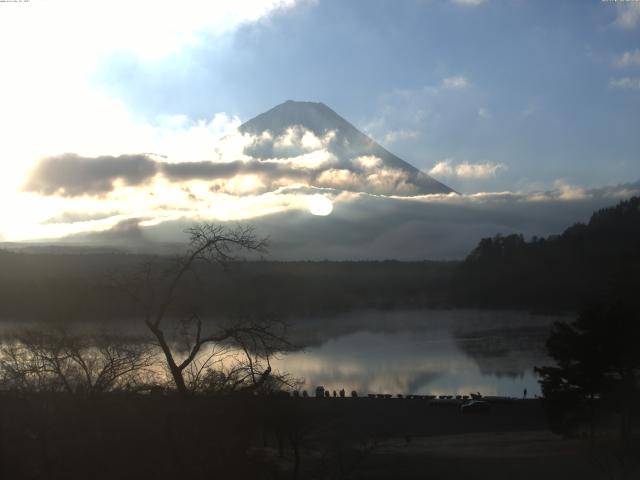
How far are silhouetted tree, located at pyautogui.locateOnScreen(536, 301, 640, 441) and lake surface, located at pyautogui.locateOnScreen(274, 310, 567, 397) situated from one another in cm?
1070

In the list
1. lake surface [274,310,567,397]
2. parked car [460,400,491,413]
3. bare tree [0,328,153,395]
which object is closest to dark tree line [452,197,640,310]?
lake surface [274,310,567,397]

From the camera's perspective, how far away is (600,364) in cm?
1476

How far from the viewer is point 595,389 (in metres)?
15.1

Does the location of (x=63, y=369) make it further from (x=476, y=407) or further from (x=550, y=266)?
(x=550, y=266)

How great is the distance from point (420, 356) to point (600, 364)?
19.7 meters

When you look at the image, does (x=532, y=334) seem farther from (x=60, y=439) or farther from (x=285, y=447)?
(x=60, y=439)

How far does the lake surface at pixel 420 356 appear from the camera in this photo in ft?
91.6

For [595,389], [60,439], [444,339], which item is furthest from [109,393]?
[444,339]

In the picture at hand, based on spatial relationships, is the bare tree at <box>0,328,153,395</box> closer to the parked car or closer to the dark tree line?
the parked car

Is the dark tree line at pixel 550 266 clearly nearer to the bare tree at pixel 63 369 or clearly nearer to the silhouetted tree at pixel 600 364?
the silhouetted tree at pixel 600 364

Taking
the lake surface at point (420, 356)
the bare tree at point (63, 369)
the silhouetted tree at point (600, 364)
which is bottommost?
the lake surface at point (420, 356)

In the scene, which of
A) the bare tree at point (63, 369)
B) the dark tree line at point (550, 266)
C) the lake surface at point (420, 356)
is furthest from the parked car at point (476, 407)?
the dark tree line at point (550, 266)

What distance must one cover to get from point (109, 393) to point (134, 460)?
1.04m

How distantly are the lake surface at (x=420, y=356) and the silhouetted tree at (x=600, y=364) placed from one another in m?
10.7
